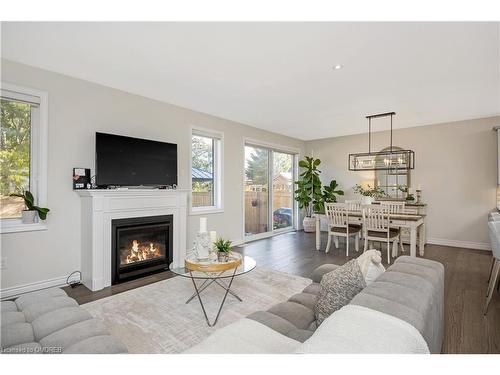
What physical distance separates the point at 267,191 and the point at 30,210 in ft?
14.7

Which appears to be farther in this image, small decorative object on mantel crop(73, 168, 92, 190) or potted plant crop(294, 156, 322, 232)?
potted plant crop(294, 156, 322, 232)

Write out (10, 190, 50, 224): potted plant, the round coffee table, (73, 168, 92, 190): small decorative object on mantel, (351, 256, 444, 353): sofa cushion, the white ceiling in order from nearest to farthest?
(351, 256, 444, 353): sofa cushion → the white ceiling → the round coffee table → (10, 190, 50, 224): potted plant → (73, 168, 92, 190): small decorative object on mantel

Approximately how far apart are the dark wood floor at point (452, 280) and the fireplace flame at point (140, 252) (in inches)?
11.3

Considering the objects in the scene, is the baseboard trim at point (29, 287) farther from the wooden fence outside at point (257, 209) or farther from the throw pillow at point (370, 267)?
the wooden fence outside at point (257, 209)

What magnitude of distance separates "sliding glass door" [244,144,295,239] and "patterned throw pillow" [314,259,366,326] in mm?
4136

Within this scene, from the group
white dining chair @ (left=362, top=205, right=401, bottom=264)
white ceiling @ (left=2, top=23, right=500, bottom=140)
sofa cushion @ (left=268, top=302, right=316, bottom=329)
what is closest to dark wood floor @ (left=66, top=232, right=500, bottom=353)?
white dining chair @ (left=362, top=205, right=401, bottom=264)

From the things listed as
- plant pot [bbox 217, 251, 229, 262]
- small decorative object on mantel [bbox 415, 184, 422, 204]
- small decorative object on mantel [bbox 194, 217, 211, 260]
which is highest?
small decorative object on mantel [bbox 415, 184, 422, 204]

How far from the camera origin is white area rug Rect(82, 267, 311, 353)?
6.36 ft

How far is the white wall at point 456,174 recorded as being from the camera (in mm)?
4809

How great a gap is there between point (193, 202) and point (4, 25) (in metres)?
3.07

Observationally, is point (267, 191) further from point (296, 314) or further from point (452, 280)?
point (296, 314)

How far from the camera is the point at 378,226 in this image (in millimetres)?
4215

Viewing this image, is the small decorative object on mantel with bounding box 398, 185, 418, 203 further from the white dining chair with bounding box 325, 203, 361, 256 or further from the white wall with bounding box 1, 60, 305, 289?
the white wall with bounding box 1, 60, 305, 289

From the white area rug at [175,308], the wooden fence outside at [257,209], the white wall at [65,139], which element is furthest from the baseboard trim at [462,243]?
the white wall at [65,139]
